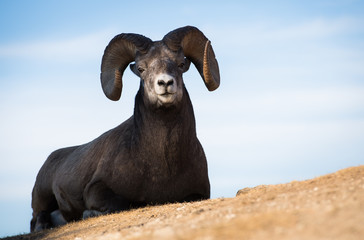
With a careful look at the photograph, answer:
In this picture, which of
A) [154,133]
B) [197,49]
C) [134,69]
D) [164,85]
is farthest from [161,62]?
[197,49]

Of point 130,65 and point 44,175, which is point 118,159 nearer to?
point 130,65

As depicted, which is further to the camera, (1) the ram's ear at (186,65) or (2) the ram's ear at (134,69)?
(2) the ram's ear at (134,69)

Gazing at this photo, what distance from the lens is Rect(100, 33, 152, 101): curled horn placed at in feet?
43.5

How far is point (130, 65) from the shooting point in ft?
43.8

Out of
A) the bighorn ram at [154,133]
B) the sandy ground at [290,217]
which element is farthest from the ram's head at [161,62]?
the sandy ground at [290,217]

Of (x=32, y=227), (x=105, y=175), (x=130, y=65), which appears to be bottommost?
(x=32, y=227)

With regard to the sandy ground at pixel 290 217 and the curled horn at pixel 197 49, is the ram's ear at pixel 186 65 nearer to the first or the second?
the curled horn at pixel 197 49

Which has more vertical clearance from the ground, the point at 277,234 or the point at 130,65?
the point at 130,65

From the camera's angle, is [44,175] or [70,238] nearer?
[70,238]

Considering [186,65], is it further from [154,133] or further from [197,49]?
[154,133]

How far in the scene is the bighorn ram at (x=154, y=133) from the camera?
12062 mm

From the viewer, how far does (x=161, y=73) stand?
11.5m

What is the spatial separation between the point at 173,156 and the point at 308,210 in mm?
6248

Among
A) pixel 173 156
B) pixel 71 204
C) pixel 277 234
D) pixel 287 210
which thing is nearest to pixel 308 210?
pixel 287 210
